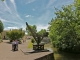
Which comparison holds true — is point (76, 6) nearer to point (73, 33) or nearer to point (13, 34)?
point (73, 33)

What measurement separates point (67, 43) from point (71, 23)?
378cm

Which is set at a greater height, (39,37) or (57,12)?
(57,12)

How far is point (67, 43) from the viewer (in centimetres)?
3175

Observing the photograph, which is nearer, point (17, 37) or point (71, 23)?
point (71, 23)

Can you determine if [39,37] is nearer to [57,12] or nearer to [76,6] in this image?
[57,12]

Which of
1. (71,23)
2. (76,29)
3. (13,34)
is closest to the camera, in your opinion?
(76,29)

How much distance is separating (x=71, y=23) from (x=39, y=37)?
5.62m

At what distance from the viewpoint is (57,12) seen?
102 ft

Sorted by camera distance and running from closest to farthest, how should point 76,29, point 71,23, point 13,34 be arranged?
point 76,29, point 71,23, point 13,34

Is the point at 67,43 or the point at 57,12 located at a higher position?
the point at 57,12

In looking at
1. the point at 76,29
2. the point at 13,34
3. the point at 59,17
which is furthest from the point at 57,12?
the point at 13,34

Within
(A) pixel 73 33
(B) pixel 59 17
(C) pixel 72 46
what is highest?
(B) pixel 59 17

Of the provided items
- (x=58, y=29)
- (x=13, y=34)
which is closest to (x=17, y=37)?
(x=13, y=34)

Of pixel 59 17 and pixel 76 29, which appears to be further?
pixel 59 17
